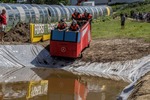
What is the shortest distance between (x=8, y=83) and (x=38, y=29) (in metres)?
9.33

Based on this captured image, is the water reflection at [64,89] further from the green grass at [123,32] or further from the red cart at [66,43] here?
the green grass at [123,32]

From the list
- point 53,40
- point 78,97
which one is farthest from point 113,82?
point 53,40

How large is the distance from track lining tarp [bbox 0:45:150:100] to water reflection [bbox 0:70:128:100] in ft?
2.86

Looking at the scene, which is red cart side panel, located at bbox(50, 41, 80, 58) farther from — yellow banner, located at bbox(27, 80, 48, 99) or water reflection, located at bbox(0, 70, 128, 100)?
yellow banner, located at bbox(27, 80, 48, 99)

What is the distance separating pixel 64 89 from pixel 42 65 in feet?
18.3

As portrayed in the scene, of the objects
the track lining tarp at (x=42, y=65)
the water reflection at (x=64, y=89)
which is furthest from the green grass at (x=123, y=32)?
the water reflection at (x=64, y=89)

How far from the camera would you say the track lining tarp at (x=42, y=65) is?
1592 centimetres

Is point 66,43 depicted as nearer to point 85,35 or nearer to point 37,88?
point 85,35

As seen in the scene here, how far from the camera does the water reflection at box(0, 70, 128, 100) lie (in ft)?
39.0

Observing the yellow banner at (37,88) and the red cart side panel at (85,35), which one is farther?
the red cart side panel at (85,35)

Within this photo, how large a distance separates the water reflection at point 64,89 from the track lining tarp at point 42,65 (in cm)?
87

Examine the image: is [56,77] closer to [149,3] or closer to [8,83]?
[8,83]

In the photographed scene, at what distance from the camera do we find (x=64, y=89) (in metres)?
13.4

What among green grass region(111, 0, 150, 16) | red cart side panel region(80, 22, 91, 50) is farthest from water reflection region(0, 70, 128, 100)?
green grass region(111, 0, 150, 16)
